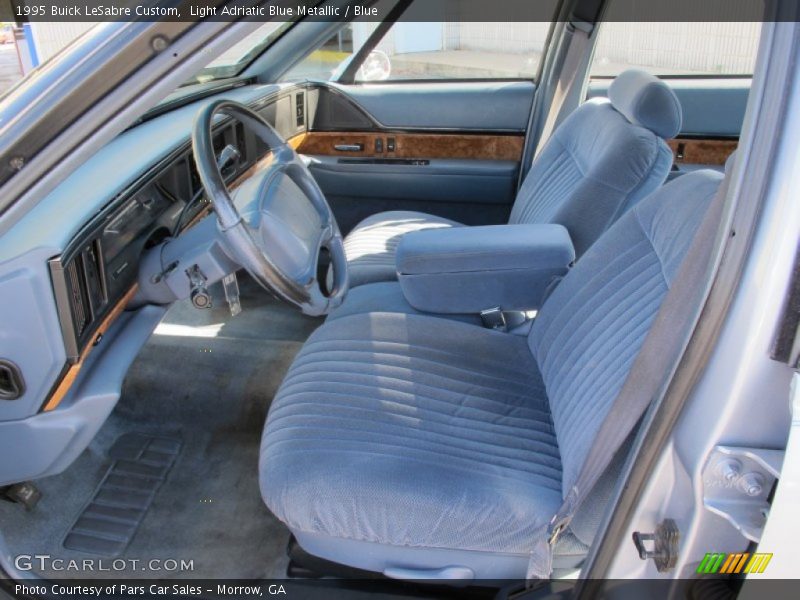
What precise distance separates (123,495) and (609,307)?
1257 millimetres

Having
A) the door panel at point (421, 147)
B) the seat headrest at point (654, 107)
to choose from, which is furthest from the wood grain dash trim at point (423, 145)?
the seat headrest at point (654, 107)

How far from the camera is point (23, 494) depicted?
1.64m

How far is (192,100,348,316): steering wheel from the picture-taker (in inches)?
51.3

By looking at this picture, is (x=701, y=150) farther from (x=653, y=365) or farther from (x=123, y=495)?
(x=123, y=495)

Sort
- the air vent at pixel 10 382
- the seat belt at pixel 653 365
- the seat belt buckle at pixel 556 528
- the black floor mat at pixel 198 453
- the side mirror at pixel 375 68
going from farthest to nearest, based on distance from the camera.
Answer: the side mirror at pixel 375 68 → the black floor mat at pixel 198 453 → the air vent at pixel 10 382 → the seat belt buckle at pixel 556 528 → the seat belt at pixel 653 365

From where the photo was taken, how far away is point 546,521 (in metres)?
1.12

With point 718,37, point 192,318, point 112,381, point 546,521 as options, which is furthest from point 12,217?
point 718,37

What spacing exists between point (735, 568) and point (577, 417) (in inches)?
13.6

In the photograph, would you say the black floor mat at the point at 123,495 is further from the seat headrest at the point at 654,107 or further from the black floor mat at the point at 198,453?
the seat headrest at the point at 654,107

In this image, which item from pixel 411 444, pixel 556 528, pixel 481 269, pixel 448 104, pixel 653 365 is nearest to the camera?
pixel 653 365

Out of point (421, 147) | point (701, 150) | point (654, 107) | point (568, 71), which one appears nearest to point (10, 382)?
point (654, 107)

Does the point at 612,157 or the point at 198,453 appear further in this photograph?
the point at 198,453

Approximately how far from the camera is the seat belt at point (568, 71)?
254 cm

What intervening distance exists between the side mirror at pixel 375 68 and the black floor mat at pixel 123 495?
176 centimetres
